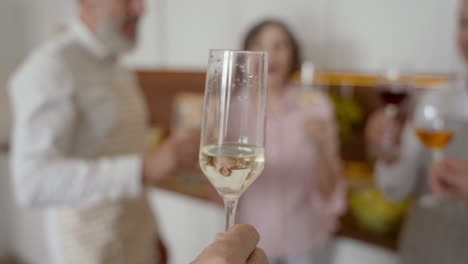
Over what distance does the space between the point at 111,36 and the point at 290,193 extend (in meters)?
0.78

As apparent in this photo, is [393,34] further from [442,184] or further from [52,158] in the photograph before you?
[52,158]

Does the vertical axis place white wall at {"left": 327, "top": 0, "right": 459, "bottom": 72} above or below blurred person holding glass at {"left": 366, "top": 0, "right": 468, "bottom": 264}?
above

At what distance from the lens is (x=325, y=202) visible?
1.49 metres

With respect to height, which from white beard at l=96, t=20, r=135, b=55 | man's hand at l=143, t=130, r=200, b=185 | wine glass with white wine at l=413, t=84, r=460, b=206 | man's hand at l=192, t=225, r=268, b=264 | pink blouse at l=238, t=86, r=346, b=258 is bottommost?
pink blouse at l=238, t=86, r=346, b=258

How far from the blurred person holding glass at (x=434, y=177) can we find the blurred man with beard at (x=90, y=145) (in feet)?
2.00

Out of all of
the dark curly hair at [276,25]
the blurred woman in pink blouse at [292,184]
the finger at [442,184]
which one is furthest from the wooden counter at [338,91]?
the finger at [442,184]

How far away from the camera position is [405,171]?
4.36 ft

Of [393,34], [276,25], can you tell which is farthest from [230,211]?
[393,34]

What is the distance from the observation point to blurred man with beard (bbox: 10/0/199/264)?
Answer: 101 centimetres

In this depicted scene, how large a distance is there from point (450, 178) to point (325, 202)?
0.56 meters

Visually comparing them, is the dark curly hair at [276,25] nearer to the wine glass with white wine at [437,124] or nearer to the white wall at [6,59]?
the wine glass with white wine at [437,124]

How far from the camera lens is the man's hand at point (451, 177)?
0.97m

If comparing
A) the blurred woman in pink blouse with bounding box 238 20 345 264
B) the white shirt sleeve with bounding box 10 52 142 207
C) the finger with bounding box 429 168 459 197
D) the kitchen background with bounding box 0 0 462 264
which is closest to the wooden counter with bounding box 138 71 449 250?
the kitchen background with bounding box 0 0 462 264

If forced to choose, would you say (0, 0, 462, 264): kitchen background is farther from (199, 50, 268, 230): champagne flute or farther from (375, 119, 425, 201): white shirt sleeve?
(199, 50, 268, 230): champagne flute
